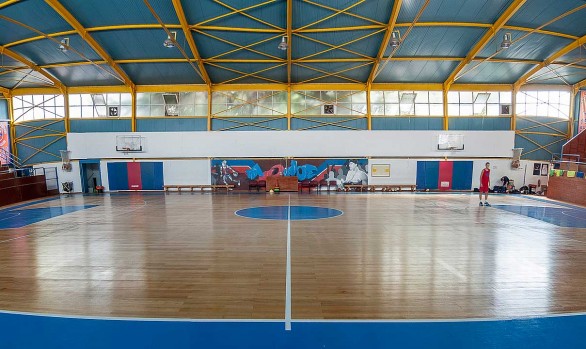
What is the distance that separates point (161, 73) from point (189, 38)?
15.4 ft

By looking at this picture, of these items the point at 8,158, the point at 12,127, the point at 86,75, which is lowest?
the point at 8,158

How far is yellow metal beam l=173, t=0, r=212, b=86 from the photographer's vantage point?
13628mm

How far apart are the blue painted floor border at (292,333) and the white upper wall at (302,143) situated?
16.7m

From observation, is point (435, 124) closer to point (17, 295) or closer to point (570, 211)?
point (570, 211)

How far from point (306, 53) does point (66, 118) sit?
1753cm

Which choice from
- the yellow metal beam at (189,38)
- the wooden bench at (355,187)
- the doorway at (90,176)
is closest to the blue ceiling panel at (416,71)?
the wooden bench at (355,187)

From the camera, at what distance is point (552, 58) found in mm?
17516

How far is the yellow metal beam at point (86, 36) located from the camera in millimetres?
13273

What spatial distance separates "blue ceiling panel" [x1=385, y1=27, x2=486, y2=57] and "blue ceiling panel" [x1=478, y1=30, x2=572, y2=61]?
3.48 ft

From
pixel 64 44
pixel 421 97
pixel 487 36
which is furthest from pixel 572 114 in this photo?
pixel 64 44

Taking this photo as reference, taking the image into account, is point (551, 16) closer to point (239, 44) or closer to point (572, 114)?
point (572, 114)

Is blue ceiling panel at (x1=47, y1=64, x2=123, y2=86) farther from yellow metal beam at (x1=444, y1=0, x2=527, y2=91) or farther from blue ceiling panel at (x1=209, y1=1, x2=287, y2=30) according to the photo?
yellow metal beam at (x1=444, y1=0, x2=527, y2=91)

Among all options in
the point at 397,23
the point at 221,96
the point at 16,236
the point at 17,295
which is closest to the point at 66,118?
the point at 221,96

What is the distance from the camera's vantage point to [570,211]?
12477 millimetres
